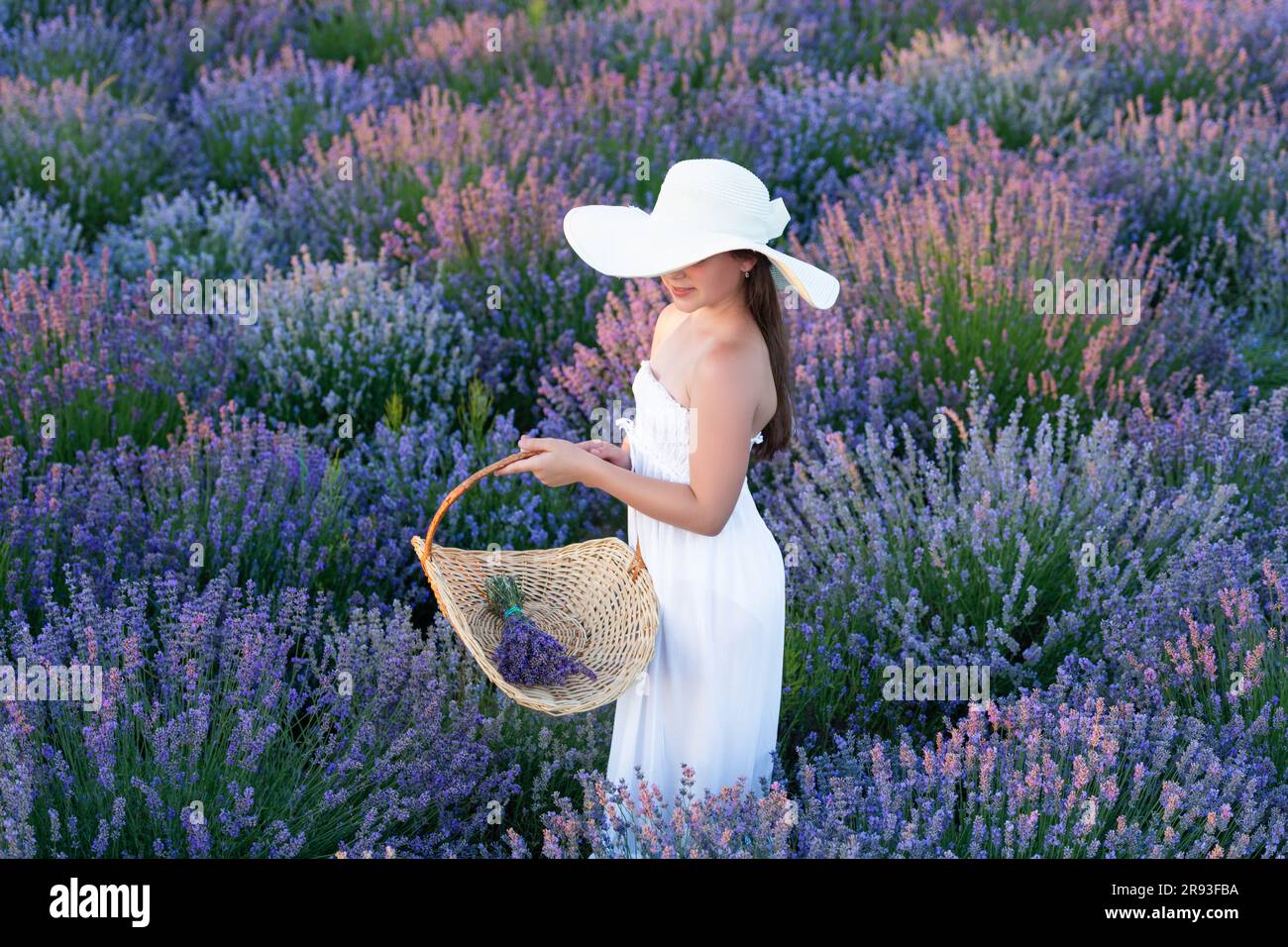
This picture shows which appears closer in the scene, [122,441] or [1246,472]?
[122,441]

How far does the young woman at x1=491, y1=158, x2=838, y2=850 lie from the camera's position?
251cm

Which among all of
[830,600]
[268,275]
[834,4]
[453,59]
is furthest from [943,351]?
[834,4]

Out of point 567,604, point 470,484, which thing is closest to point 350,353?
point 567,604

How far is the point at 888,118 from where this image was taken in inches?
293

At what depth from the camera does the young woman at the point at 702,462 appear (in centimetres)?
251

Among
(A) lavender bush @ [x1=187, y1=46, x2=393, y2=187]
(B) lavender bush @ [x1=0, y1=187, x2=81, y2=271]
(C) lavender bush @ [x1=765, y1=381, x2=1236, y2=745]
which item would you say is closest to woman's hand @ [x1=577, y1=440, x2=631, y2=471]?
(C) lavender bush @ [x1=765, y1=381, x2=1236, y2=745]

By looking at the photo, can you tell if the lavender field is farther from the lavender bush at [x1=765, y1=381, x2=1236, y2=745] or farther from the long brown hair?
the long brown hair

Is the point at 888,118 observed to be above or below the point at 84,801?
above

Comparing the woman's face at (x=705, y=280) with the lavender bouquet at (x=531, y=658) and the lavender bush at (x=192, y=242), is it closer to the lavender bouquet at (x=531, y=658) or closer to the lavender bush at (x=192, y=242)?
the lavender bouquet at (x=531, y=658)

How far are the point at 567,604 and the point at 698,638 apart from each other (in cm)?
40

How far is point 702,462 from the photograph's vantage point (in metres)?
2.49

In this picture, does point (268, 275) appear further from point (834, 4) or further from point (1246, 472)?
point (834, 4)

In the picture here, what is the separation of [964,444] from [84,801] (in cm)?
290

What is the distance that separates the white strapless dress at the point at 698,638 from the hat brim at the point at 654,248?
9.1 inches
